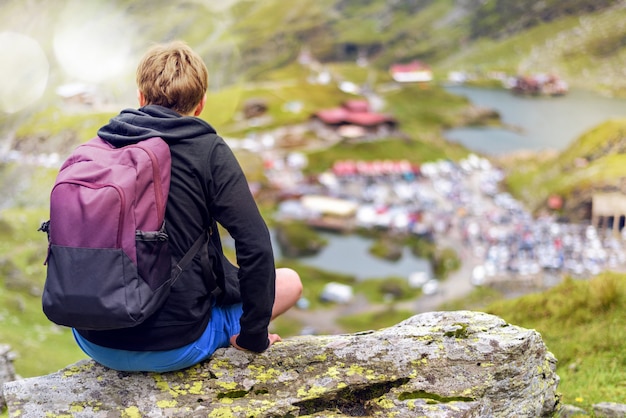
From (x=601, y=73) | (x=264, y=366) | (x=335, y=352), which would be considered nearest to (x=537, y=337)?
(x=335, y=352)

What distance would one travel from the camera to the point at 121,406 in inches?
197

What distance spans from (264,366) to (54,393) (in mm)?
2001

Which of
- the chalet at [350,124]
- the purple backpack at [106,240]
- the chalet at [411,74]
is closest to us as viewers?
the purple backpack at [106,240]

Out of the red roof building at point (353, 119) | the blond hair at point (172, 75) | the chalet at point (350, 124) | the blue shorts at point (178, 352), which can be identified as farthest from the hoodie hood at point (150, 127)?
the red roof building at point (353, 119)

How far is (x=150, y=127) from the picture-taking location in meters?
4.51

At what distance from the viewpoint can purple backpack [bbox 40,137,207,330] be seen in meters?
4.01

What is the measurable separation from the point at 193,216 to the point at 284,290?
1668 mm

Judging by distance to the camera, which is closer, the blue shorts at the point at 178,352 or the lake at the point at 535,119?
the blue shorts at the point at 178,352

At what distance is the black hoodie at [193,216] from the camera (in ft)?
14.6

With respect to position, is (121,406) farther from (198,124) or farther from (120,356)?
(198,124)

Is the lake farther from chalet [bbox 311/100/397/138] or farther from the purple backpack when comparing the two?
the purple backpack

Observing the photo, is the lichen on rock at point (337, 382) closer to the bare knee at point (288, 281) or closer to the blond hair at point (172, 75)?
the bare knee at point (288, 281)

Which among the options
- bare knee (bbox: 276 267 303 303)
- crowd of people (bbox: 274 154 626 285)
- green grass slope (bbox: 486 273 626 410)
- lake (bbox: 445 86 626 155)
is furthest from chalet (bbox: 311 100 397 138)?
bare knee (bbox: 276 267 303 303)

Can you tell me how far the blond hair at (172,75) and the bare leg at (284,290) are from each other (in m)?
2.13
